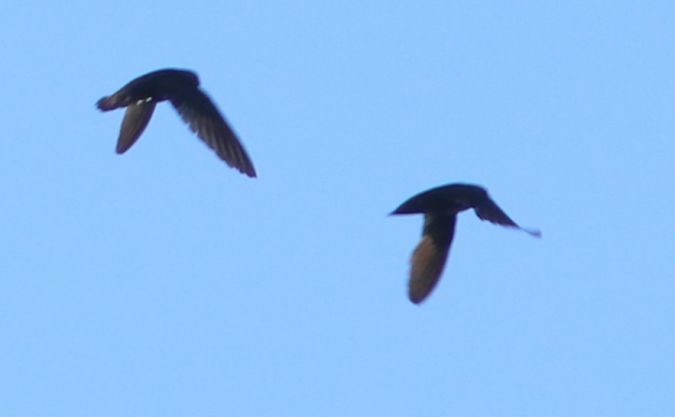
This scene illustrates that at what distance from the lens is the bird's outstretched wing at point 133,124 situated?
432 inches

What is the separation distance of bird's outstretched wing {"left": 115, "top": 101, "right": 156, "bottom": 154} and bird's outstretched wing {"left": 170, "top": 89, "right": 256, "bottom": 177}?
0.74 feet

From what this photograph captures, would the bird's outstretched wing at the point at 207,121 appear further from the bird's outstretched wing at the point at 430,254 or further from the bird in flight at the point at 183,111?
the bird's outstretched wing at the point at 430,254

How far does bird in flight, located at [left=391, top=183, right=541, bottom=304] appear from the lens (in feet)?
35.0

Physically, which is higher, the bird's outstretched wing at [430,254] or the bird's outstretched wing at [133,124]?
the bird's outstretched wing at [133,124]

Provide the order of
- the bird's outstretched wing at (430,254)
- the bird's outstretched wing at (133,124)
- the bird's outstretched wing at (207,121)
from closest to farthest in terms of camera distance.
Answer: the bird's outstretched wing at (430,254)
the bird's outstretched wing at (133,124)
the bird's outstretched wing at (207,121)

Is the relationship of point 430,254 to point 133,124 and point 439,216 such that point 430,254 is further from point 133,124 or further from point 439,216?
point 133,124

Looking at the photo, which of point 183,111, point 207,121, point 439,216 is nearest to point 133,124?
point 183,111

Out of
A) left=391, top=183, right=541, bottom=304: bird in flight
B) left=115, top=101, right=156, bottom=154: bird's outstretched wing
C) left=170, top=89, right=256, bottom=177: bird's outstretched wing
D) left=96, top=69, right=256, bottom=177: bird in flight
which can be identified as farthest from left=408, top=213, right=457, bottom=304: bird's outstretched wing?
left=115, top=101, right=156, bottom=154: bird's outstretched wing

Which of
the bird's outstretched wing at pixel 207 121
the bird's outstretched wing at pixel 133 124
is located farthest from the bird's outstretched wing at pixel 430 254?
the bird's outstretched wing at pixel 133 124

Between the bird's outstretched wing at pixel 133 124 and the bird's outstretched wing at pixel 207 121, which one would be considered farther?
the bird's outstretched wing at pixel 207 121

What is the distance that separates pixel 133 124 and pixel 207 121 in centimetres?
49

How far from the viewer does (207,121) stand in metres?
11.2

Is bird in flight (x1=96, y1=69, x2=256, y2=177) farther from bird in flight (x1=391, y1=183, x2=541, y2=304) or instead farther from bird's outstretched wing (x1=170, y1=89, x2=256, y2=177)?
bird in flight (x1=391, y1=183, x2=541, y2=304)

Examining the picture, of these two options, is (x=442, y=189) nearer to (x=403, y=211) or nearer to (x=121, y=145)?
(x=403, y=211)
